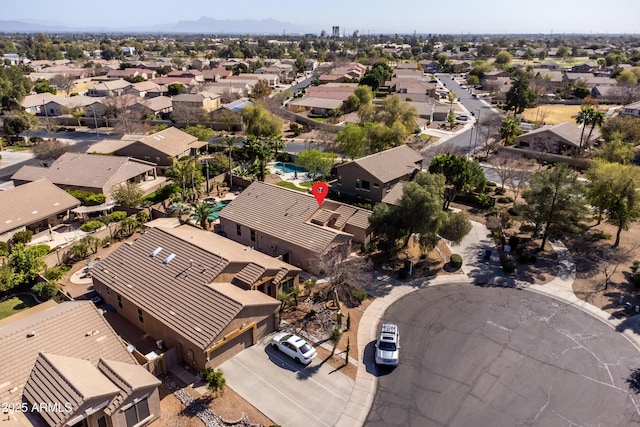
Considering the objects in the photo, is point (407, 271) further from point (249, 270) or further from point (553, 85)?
point (553, 85)

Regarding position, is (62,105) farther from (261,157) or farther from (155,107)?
(261,157)

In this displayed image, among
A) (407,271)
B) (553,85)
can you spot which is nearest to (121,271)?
(407,271)

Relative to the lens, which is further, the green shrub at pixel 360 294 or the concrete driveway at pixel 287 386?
the green shrub at pixel 360 294

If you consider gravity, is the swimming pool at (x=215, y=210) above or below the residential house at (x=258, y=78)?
below

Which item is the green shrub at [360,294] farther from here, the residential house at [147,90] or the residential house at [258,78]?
the residential house at [258,78]

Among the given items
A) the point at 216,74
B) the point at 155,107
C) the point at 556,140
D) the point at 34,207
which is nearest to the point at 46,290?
the point at 34,207

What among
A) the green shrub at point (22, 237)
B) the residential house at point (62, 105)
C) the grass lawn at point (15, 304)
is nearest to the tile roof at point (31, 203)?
the green shrub at point (22, 237)

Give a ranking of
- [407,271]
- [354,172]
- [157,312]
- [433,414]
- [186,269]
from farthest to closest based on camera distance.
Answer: [354,172] < [407,271] < [186,269] < [157,312] < [433,414]
